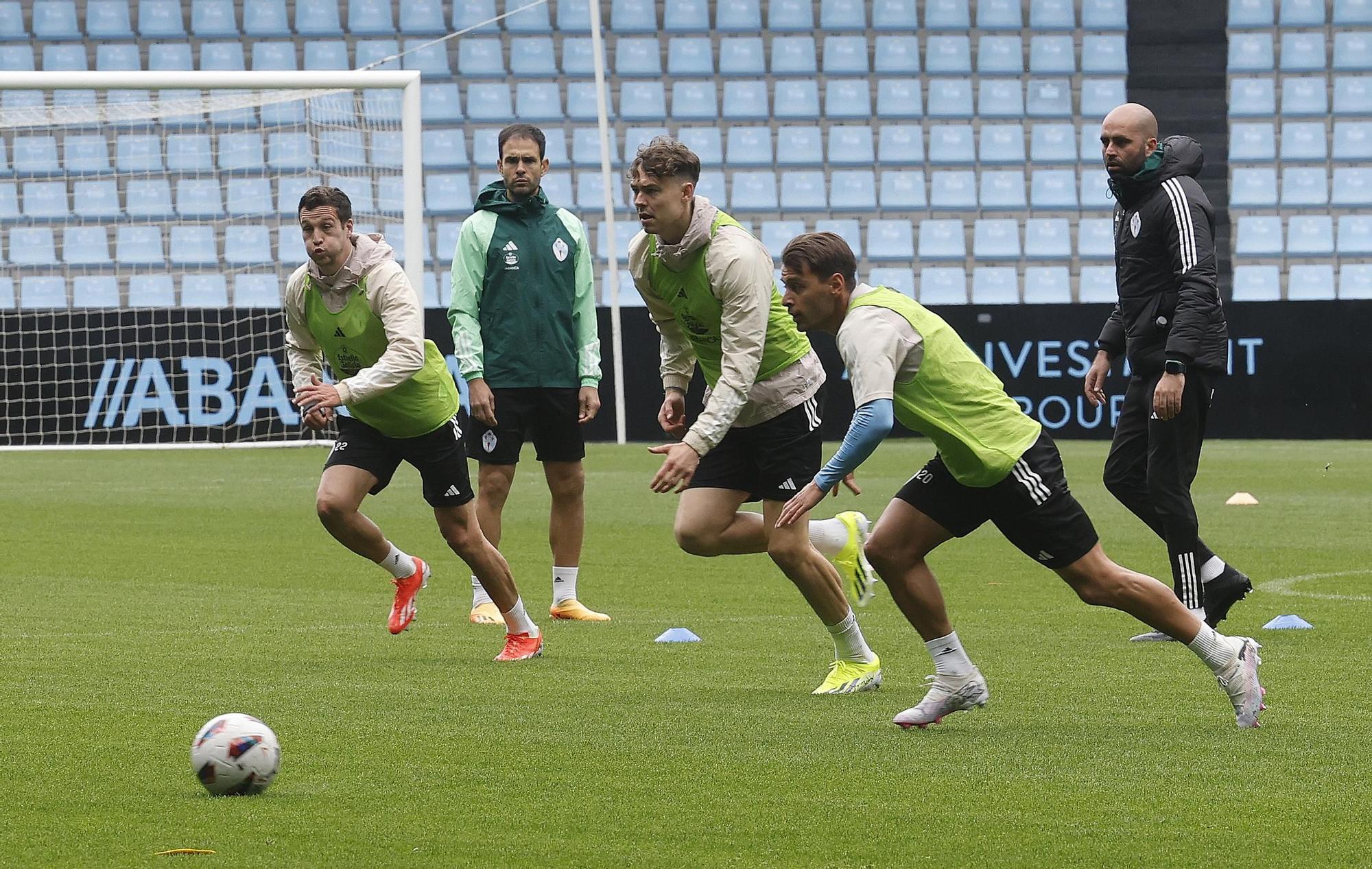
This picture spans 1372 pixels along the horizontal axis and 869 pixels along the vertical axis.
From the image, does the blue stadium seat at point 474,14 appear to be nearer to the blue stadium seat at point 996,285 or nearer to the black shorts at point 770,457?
the blue stadium seat at point 996,285

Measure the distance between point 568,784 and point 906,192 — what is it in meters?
22.6

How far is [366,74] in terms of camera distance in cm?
1536

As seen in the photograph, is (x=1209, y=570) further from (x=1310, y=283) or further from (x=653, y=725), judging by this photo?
(x=1310, y=283)

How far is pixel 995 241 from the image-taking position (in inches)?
1011

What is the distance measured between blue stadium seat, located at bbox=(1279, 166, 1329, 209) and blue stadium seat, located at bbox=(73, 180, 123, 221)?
52.0 ft

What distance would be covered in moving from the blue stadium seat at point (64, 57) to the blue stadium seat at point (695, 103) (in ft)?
27.2

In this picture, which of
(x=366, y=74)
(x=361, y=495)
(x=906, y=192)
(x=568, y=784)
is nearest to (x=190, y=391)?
(x=366, y=74)

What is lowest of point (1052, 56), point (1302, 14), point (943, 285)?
point (943, 285)

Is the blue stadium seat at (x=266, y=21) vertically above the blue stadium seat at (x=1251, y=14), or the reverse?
the blue stadium seat at (x=266, y=21)

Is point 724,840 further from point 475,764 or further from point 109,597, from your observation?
point 109,597

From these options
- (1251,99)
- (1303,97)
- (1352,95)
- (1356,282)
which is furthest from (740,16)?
(1356,282)

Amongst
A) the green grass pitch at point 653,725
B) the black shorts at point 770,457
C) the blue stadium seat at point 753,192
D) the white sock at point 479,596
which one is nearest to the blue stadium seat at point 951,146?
the blue stadium seat at point 753,192

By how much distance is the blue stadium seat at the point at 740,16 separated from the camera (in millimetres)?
27062

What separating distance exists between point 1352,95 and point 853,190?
288 inches
